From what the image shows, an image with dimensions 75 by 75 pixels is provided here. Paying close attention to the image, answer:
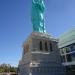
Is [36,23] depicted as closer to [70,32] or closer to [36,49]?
[36,49]

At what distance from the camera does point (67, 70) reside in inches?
1180

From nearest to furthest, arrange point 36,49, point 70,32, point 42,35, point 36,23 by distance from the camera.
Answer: point 36,49 → point 42,35 → point 36,23 → point 70,32

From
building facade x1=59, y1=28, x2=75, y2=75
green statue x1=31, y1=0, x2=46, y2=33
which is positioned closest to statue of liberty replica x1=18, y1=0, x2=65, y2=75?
green statue x1=31, y1=0, x2=46, y2=33

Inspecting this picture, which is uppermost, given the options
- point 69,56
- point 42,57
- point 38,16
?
point 38,16

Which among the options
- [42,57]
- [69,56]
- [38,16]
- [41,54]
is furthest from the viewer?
[38,16]

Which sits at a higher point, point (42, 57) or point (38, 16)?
point (38, 16)

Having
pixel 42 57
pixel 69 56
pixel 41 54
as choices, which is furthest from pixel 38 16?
pixel 69 56

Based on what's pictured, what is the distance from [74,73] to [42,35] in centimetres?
1095

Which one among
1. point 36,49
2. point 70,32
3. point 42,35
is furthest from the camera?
point 70,32

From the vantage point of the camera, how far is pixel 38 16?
112 ft

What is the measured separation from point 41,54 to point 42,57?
65 centimetres

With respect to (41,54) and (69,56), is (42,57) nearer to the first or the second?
(41,54)

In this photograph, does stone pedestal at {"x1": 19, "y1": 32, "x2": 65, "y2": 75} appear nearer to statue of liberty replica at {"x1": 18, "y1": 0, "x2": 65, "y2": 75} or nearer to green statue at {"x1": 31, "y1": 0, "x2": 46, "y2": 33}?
statue of liberty replica at {"x1": 18, "y1": 0, "x2": 65, "y2": 75}

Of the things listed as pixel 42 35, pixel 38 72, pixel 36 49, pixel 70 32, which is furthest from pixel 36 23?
pixel 38 72
